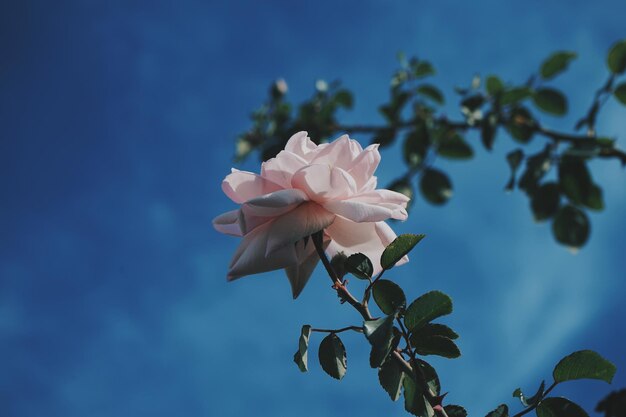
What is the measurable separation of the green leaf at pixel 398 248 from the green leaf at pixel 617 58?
110cm

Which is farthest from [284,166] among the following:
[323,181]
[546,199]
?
[546,199]

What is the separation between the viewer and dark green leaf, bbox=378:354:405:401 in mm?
530

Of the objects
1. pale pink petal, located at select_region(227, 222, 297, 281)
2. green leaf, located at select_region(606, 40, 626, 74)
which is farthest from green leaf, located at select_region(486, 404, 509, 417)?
green leaf, located at select_region(606, 40, 626, 74)

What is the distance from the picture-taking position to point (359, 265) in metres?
0.58

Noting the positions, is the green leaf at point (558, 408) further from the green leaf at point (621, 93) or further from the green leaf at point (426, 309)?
the green leaf at point (621, 93)

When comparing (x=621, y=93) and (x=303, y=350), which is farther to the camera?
(x=621, y=93)

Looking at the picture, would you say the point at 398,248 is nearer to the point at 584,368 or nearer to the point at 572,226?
the point at 584,368

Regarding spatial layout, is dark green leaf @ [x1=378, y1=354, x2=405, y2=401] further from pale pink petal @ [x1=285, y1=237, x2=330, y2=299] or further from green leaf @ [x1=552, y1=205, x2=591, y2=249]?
green leaf @ [x1=552, y1=205, x2=591, y2=249]

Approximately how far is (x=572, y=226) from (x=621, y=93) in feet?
1.14

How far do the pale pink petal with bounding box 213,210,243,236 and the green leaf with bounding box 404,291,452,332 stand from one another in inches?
8.6

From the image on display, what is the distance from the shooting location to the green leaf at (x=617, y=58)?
4.45ft

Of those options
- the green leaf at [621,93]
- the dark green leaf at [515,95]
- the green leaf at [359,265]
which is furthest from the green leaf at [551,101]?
the green leaf at [359,265]

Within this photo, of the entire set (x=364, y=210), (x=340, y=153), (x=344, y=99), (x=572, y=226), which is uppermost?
(x=344, y=99)

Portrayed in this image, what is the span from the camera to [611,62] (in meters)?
1.38
